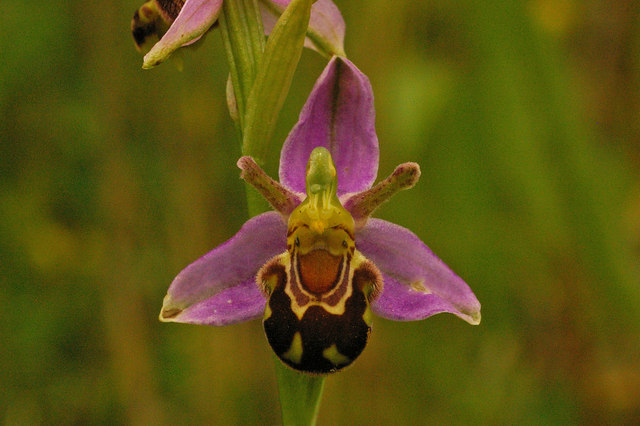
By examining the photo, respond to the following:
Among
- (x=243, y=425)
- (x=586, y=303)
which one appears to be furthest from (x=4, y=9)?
(x=586, y=303)

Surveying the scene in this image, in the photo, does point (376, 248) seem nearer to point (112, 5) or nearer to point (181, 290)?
point (181, 290)

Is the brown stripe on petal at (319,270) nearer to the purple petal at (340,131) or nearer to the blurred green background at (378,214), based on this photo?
the purple petal at (340,131)

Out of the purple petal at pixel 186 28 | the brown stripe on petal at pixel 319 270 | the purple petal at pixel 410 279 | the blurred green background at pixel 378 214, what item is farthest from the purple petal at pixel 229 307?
the blurred green background at pixel 378 214

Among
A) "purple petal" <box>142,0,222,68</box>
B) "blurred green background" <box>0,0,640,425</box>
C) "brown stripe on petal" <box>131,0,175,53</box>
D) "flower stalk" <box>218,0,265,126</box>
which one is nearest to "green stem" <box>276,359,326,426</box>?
"flower stalk" <box>218,0,265,126</box>

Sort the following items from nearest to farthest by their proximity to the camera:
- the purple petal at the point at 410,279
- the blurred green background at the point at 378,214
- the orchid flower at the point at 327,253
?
the orchid flower at the point at 327,253
the purple petal at the point at 410,279
the blurred green background at the point at 378,214

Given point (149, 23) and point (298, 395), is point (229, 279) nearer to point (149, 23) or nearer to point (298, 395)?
point (298, 395)
